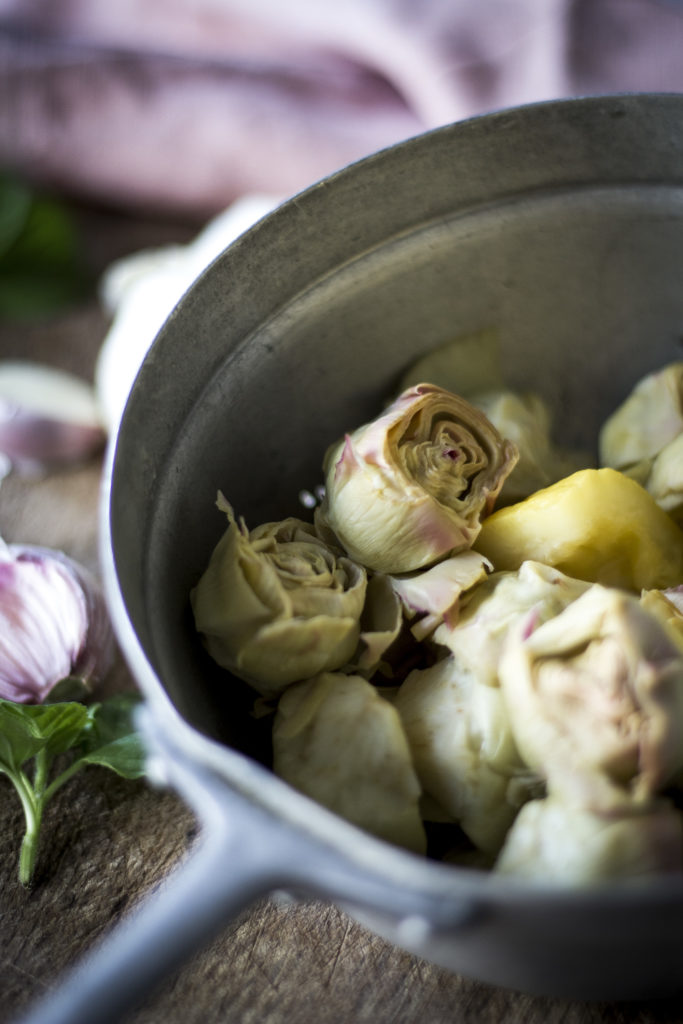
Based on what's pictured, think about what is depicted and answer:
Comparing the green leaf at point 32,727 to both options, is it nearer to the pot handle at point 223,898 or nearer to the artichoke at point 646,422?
the pot handle at point 223,898

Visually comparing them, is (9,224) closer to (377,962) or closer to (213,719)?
(213,719)

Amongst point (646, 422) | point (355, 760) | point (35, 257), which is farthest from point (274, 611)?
point (35, 257)

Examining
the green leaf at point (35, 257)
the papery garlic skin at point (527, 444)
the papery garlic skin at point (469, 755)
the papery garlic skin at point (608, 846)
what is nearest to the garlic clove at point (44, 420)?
the green leaf at point (35, 257)

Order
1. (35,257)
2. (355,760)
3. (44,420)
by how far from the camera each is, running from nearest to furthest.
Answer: (355,760)
(44,420)
(35,257)

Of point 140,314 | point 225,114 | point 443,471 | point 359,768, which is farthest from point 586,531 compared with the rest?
point 225,114

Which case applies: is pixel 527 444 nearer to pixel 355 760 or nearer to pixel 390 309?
pixel 390 309
